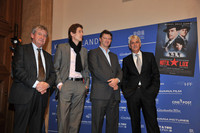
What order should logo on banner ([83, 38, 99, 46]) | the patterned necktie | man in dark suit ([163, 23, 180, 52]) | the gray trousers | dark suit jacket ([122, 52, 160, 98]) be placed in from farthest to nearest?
logo on banner ([83, 38, 99, 46]) < man in dark suit ([163, 23, 180, 52]) < the patterned necktie < dark suit jacket ([122, 52, 160, 98]) < the gray trousers

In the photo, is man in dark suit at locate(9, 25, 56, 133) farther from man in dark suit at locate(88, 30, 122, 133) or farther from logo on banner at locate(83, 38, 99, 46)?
logo on banner at locate(83, 38, 99, 46)

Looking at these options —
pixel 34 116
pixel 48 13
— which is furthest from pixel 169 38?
pixel 48 13

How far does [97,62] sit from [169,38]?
144cm

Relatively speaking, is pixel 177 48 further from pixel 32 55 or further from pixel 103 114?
pixel 32 55

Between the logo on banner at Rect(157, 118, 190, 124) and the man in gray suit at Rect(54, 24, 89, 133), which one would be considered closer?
the man in gray suit at Rect(54, 24, 89, 133)

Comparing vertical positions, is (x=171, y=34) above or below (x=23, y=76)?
above

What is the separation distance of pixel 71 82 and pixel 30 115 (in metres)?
0.74

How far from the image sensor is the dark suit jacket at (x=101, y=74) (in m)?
2.73

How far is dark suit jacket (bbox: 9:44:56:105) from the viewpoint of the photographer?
2.26 metres

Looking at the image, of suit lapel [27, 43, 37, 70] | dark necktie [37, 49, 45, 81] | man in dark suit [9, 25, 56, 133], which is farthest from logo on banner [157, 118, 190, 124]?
suit lapel [27, 43, 37, 70]

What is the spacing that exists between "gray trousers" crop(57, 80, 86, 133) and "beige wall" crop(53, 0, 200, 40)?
7.33 ft

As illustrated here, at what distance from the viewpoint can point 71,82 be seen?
2.65 metres

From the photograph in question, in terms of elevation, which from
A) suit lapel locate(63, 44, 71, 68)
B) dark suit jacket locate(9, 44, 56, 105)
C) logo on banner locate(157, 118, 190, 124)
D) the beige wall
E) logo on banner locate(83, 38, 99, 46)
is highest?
the beige wall

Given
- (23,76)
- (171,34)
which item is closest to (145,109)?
(171,34)
